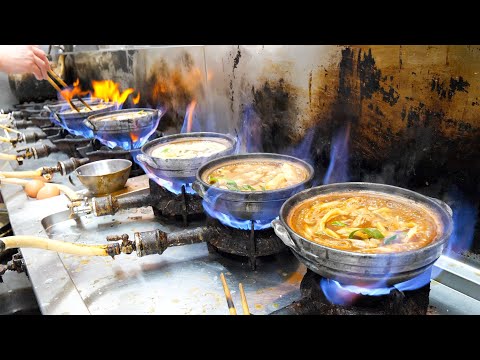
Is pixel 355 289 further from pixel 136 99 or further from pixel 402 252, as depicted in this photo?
pixel 136 99

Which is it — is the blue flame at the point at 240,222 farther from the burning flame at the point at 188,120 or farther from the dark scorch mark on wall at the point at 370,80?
the burning flame at the point at 188,120

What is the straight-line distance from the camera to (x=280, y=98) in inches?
119

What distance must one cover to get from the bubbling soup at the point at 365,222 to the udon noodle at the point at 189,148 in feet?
4.09

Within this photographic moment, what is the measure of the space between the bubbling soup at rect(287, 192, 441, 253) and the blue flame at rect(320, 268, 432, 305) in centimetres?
16

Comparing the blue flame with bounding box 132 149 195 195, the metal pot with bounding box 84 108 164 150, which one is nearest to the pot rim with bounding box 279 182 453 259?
the blue flame with bounding box 132 149 195 195

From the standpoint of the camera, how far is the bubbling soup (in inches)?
62.1

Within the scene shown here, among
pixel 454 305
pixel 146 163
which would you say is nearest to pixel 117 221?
pixel 146 163

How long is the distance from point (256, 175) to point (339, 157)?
62 centimetres

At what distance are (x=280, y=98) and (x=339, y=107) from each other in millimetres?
648

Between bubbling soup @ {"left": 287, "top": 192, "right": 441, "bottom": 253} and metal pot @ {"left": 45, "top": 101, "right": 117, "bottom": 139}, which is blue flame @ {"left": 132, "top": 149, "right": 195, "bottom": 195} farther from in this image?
metal pot @ {"left": 45, "top": 101, "right": 117, "bottom": 139}

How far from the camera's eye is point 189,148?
3.14 m

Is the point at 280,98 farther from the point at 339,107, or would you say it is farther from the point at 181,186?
the point at 181,186

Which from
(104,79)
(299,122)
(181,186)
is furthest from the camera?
(104,79)

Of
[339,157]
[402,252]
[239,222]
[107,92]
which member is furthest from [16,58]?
[402,252]
